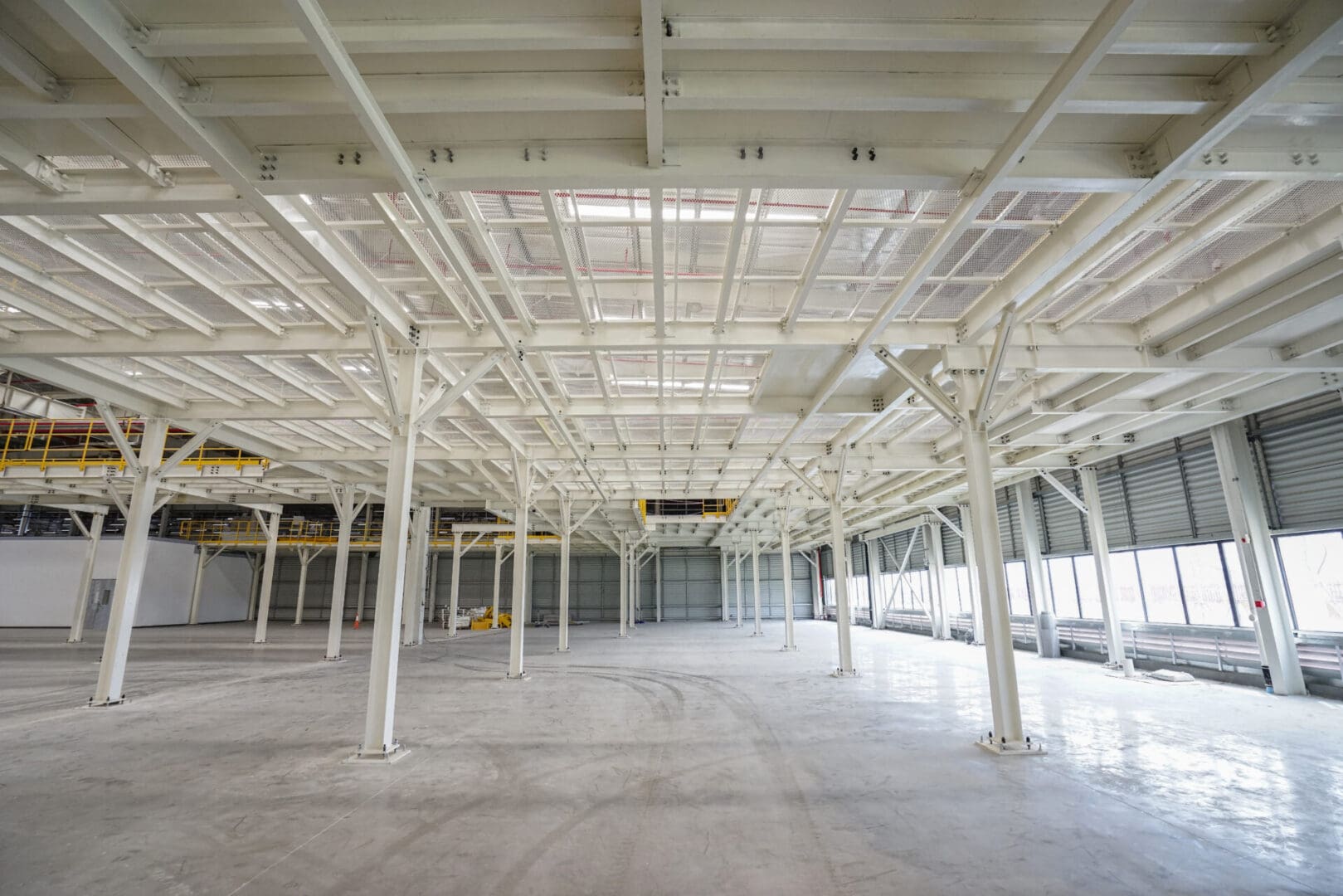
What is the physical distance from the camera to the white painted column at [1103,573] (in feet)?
56.7

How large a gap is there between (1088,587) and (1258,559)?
7.32m

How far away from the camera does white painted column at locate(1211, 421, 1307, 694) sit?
43.1 feet

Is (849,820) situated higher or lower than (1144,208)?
lower

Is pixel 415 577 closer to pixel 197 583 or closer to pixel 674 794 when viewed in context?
pixel 674 794

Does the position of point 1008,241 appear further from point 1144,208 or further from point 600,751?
point 600,751

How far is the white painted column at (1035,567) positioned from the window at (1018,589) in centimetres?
151

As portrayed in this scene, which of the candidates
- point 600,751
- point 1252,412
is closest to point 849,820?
point 600,751

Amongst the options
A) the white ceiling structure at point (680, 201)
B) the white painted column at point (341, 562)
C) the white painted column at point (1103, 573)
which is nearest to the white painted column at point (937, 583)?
the white painted column at point (1103, 573)

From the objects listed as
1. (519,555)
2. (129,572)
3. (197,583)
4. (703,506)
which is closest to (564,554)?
(519,555)

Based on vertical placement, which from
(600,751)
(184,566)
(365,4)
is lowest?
(600,751)

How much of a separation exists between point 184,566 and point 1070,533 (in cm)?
5019

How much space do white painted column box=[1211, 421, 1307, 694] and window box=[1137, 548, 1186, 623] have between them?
326cm

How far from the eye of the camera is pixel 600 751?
871cm

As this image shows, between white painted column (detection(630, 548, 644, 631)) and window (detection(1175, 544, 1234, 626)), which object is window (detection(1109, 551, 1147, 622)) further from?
white painted column (detection(630, 548, 644, 631))
